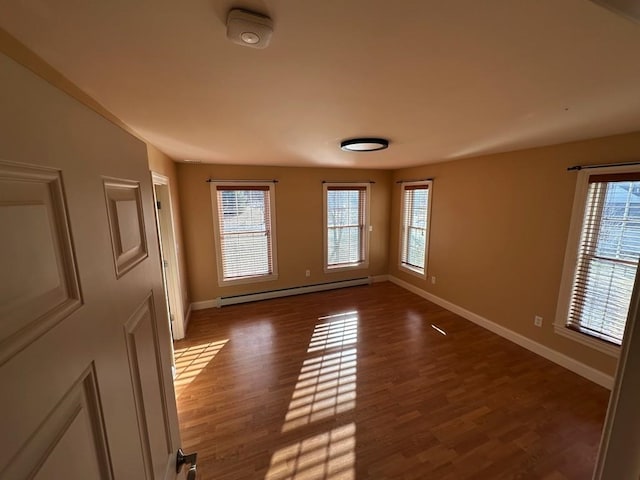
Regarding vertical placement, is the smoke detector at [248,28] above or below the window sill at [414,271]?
above

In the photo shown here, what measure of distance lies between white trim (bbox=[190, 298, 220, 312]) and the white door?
3739mm

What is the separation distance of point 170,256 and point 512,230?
157 inches

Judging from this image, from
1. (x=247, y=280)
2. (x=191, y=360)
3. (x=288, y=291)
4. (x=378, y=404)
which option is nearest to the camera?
(x=378, y=404)

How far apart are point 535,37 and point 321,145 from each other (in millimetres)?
1889

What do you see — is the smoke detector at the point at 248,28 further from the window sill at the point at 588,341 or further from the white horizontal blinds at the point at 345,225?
the white horizontal blinds at the point at 345,225

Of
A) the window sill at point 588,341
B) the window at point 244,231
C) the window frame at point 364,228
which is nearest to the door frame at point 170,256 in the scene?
the window at point 244,231

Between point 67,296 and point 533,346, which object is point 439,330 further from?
point 67,296

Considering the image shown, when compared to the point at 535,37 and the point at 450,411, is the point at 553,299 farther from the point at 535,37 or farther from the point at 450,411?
the point at 535,37

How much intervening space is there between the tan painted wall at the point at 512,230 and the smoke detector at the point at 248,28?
3.03 m

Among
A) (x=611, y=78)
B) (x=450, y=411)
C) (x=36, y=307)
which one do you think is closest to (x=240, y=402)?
(x=450, y=411)

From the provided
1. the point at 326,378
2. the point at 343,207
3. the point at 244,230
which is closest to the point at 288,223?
the point at 244,230

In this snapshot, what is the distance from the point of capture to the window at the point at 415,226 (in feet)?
14.5

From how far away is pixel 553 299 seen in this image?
2775 millimetres

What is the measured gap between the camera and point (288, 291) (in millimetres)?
4656
